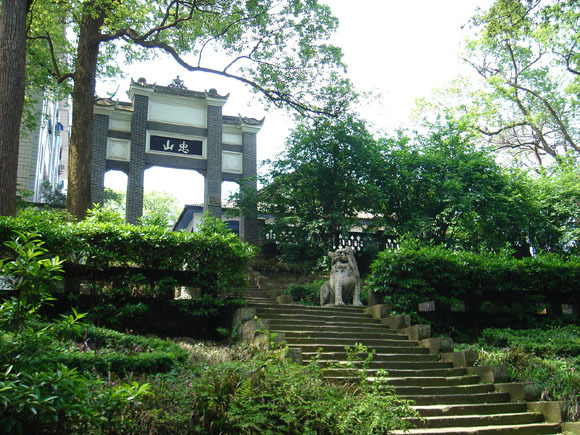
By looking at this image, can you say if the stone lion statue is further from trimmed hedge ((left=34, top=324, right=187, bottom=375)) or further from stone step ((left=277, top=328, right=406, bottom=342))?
trimmed hedge ((left=34, top=324, right=187, bottom=375))

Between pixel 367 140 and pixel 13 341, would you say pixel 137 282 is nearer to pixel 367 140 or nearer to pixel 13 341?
pixel 13 341

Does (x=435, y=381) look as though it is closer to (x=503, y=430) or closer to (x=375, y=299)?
(x=503, y=430)

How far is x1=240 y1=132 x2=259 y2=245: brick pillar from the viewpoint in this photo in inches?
706

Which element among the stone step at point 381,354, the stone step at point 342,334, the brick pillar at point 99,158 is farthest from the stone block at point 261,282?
the brick pillar at point 99,158

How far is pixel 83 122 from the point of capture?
12.7 m

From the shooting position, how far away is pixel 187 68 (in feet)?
46.6

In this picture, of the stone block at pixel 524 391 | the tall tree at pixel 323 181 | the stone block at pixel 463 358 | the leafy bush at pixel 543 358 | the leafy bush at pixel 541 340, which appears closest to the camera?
the leafy bush at pixel 543 358

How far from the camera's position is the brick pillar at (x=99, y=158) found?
18031 mm

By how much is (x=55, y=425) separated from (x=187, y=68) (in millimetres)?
11148

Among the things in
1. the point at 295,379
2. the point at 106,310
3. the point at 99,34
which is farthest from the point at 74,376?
the point at 99,34

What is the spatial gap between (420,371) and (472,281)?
4241 mm

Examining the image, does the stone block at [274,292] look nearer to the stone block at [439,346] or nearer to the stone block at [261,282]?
the stone block at [261,282]

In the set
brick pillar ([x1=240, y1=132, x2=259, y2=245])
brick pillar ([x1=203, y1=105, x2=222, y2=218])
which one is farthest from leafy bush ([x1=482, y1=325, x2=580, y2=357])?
brick pillar ([x1=203, y1=105, x2=222, y2=218])

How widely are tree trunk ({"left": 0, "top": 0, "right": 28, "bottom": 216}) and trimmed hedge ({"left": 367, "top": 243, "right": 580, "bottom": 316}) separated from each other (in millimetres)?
7814
